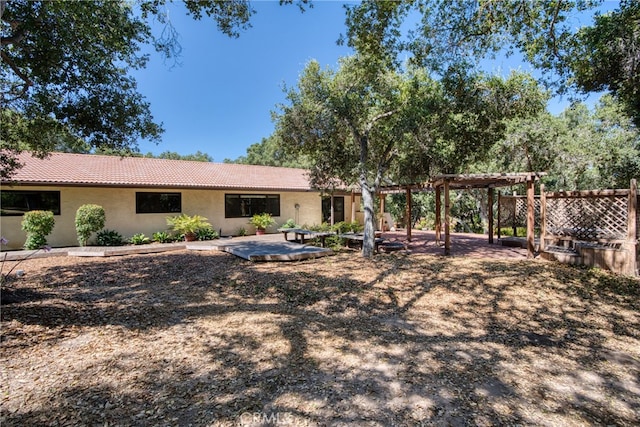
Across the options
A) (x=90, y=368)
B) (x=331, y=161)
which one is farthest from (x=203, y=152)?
(x=90, y=368)

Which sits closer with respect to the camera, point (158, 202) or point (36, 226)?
point (36, 226)

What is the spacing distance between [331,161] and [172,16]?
20.1 ft

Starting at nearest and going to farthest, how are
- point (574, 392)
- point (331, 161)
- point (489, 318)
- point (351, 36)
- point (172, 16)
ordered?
point (574, 392), point (489, 318), point (172, 16), point (351, 36), point (331, 161)

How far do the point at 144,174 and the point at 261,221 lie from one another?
5.52m

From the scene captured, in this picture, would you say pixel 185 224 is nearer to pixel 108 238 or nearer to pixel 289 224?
pixel 108 238

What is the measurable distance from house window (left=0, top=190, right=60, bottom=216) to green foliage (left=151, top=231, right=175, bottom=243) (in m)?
3.28

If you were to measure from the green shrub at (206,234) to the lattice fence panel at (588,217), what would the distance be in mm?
12429

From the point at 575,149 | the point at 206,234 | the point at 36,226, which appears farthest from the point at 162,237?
the point at 575,149

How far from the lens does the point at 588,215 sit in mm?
8219

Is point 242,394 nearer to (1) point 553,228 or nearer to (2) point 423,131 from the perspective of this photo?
(2) point 423,131

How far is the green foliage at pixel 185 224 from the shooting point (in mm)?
→ 12664

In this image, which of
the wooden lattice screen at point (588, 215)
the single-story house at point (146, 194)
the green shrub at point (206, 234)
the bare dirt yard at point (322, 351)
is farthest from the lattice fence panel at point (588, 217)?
the green shrub at point (206, 234)

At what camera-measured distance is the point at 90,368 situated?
304 centimetres

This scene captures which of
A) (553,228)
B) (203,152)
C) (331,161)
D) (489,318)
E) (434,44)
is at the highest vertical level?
(203,152)
